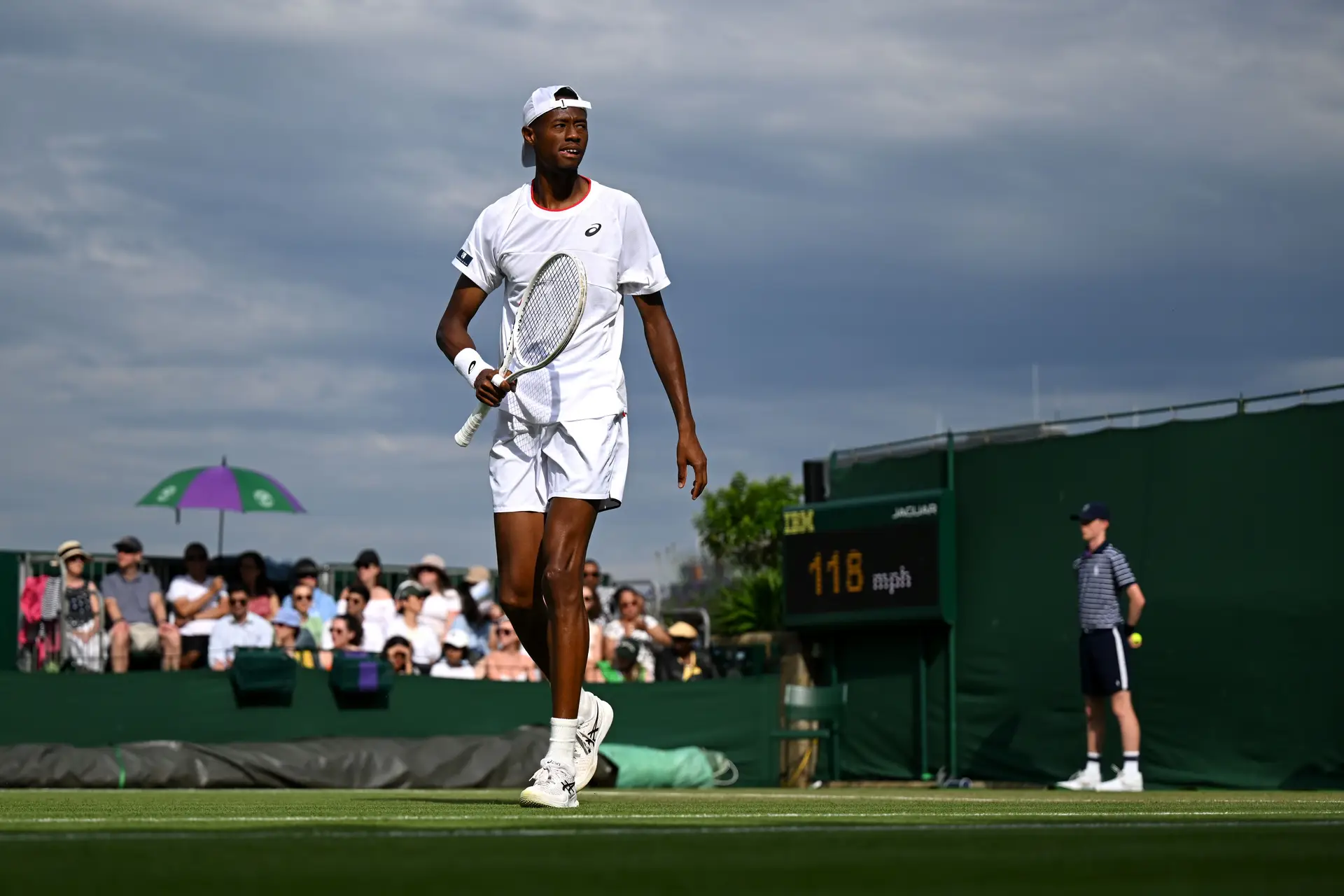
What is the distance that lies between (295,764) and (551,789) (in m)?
7.16

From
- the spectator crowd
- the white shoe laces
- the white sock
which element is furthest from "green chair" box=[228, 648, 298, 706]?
the white shoe laces

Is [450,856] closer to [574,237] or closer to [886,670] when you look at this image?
[574,237]

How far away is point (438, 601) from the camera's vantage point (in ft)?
49.4

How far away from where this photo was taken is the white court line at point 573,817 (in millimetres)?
4352

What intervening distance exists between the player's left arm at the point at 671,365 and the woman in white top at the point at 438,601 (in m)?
8.92

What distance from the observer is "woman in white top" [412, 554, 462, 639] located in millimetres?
15055

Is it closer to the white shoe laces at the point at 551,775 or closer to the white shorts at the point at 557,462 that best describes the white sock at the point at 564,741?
the white shoe laces at the point at 551,775

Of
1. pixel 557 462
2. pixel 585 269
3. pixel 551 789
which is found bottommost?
pixel 551 789

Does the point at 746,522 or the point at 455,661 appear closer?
the point at 455,661

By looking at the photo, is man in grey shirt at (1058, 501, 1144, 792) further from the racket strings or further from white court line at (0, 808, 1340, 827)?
the racket strings

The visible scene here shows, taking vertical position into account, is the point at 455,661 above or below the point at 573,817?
above

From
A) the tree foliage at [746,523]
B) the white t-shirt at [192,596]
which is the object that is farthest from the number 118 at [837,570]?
the tree foliage at [746,523]

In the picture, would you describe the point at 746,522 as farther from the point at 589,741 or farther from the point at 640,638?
the point at 589,741

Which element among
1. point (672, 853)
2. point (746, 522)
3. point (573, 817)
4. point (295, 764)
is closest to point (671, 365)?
point (573, 817)
